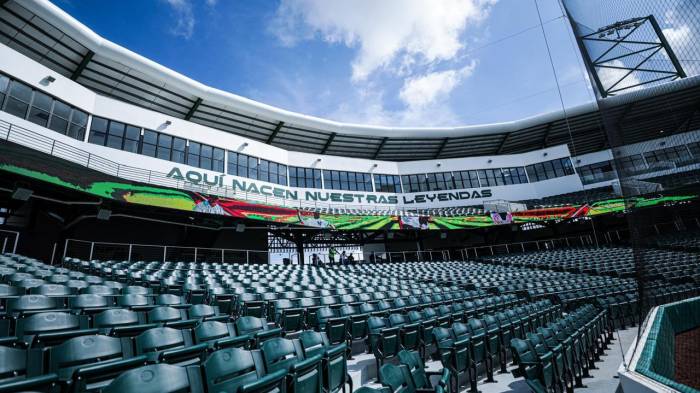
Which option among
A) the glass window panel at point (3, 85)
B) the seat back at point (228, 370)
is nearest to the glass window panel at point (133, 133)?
the glass window panel at point (3, 85)

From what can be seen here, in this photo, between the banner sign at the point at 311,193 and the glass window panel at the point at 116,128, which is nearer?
the glass window panel at the point at 116,128

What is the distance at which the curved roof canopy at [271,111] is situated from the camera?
6672mm

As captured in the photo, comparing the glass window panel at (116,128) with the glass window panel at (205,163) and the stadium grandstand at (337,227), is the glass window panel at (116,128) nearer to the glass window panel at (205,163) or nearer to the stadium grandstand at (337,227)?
the stadium grandstand at (337,227)

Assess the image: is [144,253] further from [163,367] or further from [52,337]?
[163,367]

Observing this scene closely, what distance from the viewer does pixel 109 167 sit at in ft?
56.6

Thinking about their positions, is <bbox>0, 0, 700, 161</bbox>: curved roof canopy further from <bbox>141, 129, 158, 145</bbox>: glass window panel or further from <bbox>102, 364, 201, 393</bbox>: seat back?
<bbox>102, 364, 201, 393</bbox>: seat back

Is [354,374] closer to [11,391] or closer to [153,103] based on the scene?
[11,391]

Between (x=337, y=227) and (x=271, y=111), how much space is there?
1033cm

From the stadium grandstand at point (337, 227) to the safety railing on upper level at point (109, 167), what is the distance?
16cm

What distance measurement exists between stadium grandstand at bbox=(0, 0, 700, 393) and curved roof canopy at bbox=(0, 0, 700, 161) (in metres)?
0.11

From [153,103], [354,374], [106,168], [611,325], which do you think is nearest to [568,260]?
[611,325]

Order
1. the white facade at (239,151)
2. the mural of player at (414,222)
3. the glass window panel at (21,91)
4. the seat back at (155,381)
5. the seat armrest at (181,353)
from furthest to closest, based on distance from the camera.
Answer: the mural of player at (414,222)
the white facade at (239,151)
the glass window panel at (21,91)
the seat armrest at (181,353)
the seat back at (155,381)

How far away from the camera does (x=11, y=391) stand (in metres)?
2.08

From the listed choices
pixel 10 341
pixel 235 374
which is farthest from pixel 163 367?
pixel 10 341
